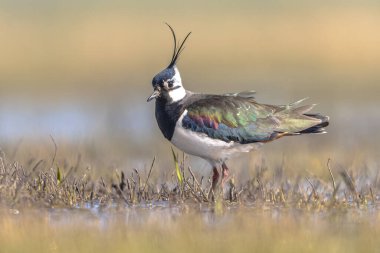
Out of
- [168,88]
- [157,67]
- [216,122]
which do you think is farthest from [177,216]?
[157,67]

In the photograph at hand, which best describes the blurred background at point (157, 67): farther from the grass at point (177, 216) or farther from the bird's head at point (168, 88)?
the grass at point (177, 216)

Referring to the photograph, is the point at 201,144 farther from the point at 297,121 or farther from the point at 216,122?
the point at 297,121

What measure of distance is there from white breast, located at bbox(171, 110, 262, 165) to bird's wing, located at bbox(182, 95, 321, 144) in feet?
0.12

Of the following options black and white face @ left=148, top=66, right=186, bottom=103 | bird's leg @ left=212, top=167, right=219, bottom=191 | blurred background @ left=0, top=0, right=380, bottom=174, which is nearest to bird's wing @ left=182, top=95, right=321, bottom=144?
black and white face @ left=148, top=66, right=186, bottom=103

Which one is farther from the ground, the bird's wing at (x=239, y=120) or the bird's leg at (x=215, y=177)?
the bird's wing at (x=239, y=120)

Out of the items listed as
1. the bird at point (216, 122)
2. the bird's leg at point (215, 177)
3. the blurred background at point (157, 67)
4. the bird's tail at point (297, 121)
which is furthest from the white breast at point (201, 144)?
the blurred background at point (157, 67)

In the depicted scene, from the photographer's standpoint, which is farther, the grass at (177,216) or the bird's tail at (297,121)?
the bird's tail at (297,121)

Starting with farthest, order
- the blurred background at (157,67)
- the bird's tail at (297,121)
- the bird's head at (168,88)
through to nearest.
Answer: the blurred background at (157,67), the bird's tail at (297,121), the bird's head at (168,88)

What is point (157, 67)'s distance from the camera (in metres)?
20.1

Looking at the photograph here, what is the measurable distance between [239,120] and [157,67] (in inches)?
432

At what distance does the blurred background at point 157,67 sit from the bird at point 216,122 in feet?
6.53

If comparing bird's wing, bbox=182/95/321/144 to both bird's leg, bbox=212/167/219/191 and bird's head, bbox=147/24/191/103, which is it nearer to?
bird's head, bbox=147/24/191/103

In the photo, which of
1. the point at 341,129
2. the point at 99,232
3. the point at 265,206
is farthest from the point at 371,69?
the point at 99,232

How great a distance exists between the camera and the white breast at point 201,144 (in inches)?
357
